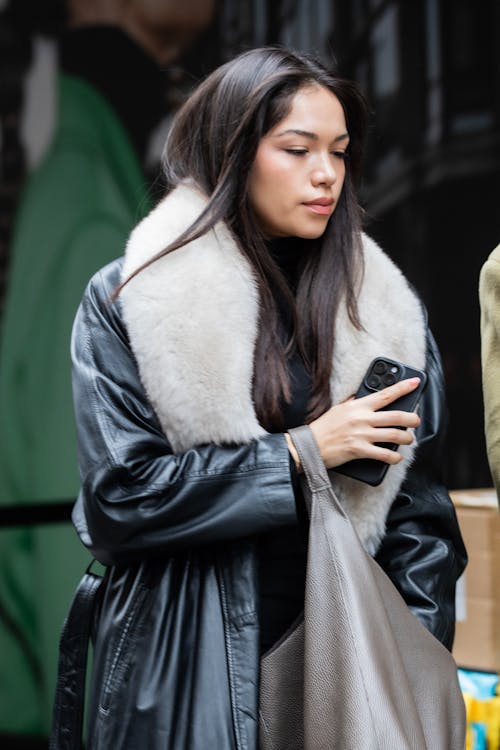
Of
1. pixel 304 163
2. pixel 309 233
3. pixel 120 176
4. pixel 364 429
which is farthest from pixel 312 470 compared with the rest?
pixel 120 176

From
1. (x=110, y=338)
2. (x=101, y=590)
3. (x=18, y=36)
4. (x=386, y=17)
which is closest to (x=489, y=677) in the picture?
(x=101, y=590)

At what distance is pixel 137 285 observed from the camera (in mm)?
2258

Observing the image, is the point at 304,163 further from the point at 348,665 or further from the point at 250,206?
the point at 348,665

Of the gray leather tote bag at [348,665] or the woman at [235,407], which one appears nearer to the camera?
the gray leather tote bag at [348,665]

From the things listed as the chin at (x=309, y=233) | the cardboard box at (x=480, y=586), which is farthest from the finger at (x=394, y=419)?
the cardboard box at (x=480, y=586)

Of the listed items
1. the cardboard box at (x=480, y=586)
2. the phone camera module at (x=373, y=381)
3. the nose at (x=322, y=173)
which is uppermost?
the nose at (x=322, y=173)

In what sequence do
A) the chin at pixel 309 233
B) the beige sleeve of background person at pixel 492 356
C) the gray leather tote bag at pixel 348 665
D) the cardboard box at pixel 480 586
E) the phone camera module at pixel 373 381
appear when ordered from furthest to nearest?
the cardboard box at pixel 480 586 → the beige sleeve of background person at pixel 492 356 → the chin at pixel 309 233 → the phone camera module at pixel 373 381 → the gray leather tote bag at pixel 348 665

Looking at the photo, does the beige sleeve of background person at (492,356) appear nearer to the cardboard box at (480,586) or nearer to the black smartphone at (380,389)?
the black smartphone at (380,389)

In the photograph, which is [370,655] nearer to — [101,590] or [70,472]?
[101,590]

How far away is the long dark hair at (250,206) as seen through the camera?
229 cm

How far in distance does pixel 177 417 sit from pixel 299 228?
455 millimetres

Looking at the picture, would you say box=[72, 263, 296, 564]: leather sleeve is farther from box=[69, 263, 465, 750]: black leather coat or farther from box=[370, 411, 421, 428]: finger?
box=[370, 411, 421, 428]: finger

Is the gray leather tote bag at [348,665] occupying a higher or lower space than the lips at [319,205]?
lower

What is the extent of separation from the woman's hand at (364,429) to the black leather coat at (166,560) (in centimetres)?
8
